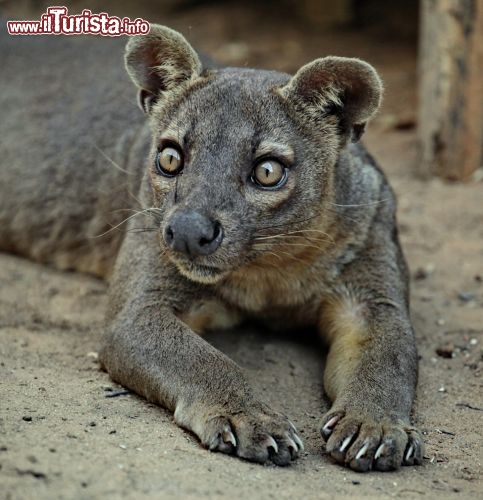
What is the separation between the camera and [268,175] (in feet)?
15.3

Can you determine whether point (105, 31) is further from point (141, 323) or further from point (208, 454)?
point (208, 454)

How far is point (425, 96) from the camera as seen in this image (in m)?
8.05

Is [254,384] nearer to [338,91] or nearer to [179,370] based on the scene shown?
[179,370]

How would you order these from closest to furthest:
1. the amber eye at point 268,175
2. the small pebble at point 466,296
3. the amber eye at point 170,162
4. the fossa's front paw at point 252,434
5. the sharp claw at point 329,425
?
the fossa's front paw at point 252,434 < the sharp claw at point 329,425 < the amber eye at point 268,175 < the amber eye at point 170,162 < the small pebble at point 466,296

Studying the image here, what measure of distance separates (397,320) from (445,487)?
1.35 m

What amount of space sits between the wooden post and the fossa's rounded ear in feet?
9.58

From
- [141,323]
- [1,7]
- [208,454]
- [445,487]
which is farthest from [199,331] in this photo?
[1,7]

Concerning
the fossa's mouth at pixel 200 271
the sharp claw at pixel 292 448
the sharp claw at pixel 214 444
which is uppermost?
the fossa's mouth at pixel 200 271

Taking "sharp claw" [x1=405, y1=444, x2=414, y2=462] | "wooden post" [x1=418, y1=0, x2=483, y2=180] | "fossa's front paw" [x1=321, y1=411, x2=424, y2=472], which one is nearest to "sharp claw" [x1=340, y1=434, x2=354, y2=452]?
"fossa's front paw" [x1=321, y1=411, x2=424, y2=472]

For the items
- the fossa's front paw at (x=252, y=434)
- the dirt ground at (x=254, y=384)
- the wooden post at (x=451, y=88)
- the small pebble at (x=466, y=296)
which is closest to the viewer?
the dirt ground at (x=254, y=384)

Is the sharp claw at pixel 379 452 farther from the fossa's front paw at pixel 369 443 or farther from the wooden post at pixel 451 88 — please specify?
the wooden post at pixel 451 88

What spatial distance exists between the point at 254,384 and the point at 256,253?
73 cm

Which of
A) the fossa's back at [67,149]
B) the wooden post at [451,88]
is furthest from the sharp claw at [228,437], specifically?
the wooden post at [451,88]

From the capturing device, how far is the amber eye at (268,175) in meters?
4.63
